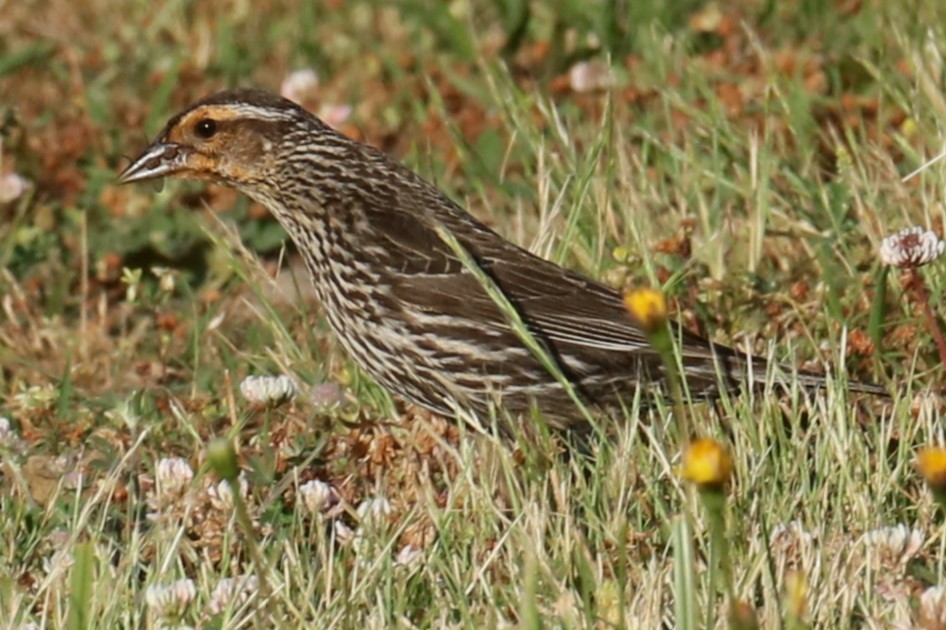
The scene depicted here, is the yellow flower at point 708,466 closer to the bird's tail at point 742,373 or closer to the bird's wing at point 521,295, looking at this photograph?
the bird's tail at point 742,373

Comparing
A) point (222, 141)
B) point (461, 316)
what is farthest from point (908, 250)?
point (222, 141)

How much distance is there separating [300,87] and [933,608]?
453 cm

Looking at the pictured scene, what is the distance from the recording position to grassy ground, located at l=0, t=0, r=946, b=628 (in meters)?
4.24

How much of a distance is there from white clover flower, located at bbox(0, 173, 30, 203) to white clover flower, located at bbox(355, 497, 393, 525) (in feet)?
9.01

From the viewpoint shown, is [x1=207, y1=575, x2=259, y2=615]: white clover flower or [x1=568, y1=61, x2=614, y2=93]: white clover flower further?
[x1=568, y1=61, x2=614, y2=93]: white clover flower

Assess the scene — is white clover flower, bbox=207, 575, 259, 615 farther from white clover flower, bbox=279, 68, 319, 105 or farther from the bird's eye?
white clover flower, bbox=279, 68, 319, 105

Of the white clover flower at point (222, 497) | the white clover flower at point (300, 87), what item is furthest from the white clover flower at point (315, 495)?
the white clover flower at point (300, 87)

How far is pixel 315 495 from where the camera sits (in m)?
4.74

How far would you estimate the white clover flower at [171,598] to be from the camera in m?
3.87

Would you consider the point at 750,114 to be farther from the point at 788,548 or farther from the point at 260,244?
the point at 788,548

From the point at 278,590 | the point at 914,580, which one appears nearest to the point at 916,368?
the point at 914,580

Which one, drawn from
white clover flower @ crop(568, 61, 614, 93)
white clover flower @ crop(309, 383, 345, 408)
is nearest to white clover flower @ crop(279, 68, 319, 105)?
white clover flower @ crop(568, 61, 614, 93)

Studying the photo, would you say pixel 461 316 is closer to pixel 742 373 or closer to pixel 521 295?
pixel 521 295

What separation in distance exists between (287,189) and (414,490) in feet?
3.97
